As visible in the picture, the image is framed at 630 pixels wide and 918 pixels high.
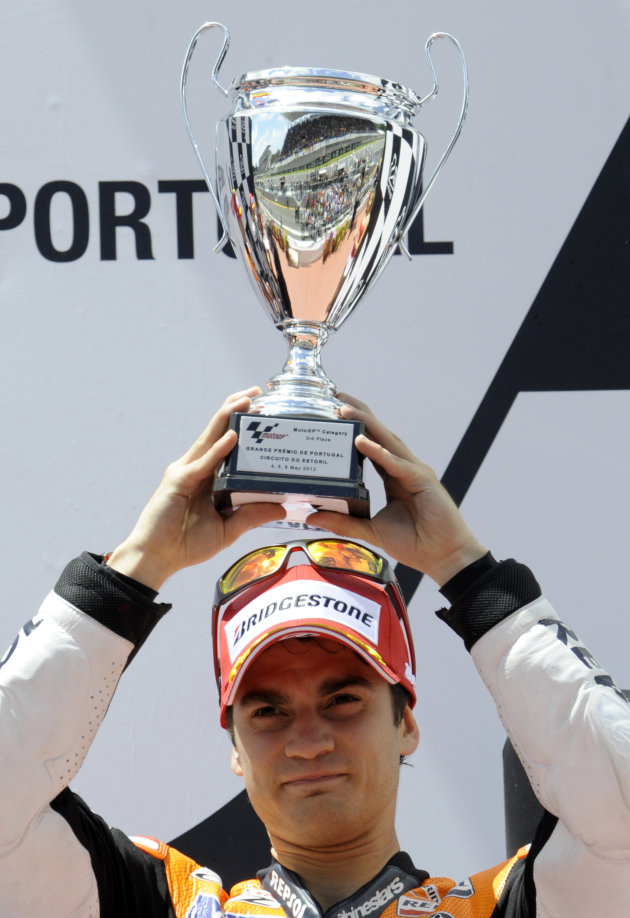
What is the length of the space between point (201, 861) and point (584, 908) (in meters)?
0.77

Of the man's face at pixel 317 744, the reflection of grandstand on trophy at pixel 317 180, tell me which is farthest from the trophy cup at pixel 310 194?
the man's face at pixel 317 744

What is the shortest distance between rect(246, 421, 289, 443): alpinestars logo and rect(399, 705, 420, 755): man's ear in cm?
43

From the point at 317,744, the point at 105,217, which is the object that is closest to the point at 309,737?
the point at 317,744

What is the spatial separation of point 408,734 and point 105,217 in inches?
39.1

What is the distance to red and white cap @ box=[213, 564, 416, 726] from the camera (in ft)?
5.38

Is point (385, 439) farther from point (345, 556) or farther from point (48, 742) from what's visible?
point (48, 742)

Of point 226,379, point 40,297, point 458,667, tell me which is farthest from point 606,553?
point 40,297

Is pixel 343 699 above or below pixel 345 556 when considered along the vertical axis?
below

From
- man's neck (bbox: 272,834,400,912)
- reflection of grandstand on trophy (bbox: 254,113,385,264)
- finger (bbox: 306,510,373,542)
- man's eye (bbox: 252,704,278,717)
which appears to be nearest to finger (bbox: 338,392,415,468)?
finger (bbox: 306,510,373,542)

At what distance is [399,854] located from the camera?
1708 millimetres

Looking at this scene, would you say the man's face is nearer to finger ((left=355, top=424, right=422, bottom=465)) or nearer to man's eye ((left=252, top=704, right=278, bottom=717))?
man's eye ((left=252, top=704, right=278, bottom=717))

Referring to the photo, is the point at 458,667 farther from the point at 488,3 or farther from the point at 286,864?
the point at 488,3

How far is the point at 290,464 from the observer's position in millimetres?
1635

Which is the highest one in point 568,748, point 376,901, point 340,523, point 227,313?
point 227,313
